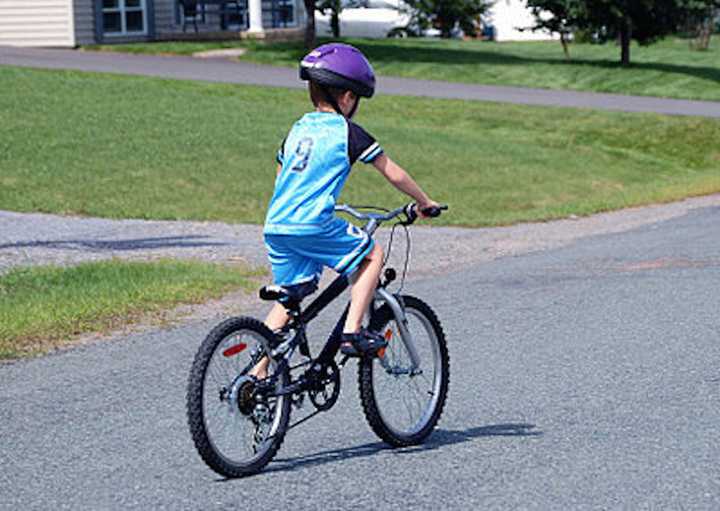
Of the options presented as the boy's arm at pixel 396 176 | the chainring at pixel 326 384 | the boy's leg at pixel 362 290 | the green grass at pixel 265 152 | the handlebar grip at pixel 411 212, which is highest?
the boy's arm at pixel 396 176

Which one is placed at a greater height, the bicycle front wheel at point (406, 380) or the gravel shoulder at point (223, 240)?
the bicycle front wheel at point (406, 380)

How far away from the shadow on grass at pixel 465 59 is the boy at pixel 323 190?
37.0m

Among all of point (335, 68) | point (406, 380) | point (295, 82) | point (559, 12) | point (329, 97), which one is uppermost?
point (335, 68)

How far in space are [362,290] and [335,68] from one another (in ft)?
3.19

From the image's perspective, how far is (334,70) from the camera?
6805 mm

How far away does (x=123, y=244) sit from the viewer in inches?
661

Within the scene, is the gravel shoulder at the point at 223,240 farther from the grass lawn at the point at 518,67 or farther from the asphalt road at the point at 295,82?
the grass lawn at the point at 518,67

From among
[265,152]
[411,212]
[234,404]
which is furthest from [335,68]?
[265,152]

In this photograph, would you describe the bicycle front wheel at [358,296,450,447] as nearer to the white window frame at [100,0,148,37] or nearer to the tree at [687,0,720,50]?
the tree at [687,0,720,50]

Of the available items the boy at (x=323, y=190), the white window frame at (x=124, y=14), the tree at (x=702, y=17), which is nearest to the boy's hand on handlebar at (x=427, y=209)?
the boy at (x=323, y=190)

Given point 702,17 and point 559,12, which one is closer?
point 559,12

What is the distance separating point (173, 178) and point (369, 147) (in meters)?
16.1

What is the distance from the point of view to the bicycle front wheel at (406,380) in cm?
714

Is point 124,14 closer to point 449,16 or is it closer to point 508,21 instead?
point 449,16
